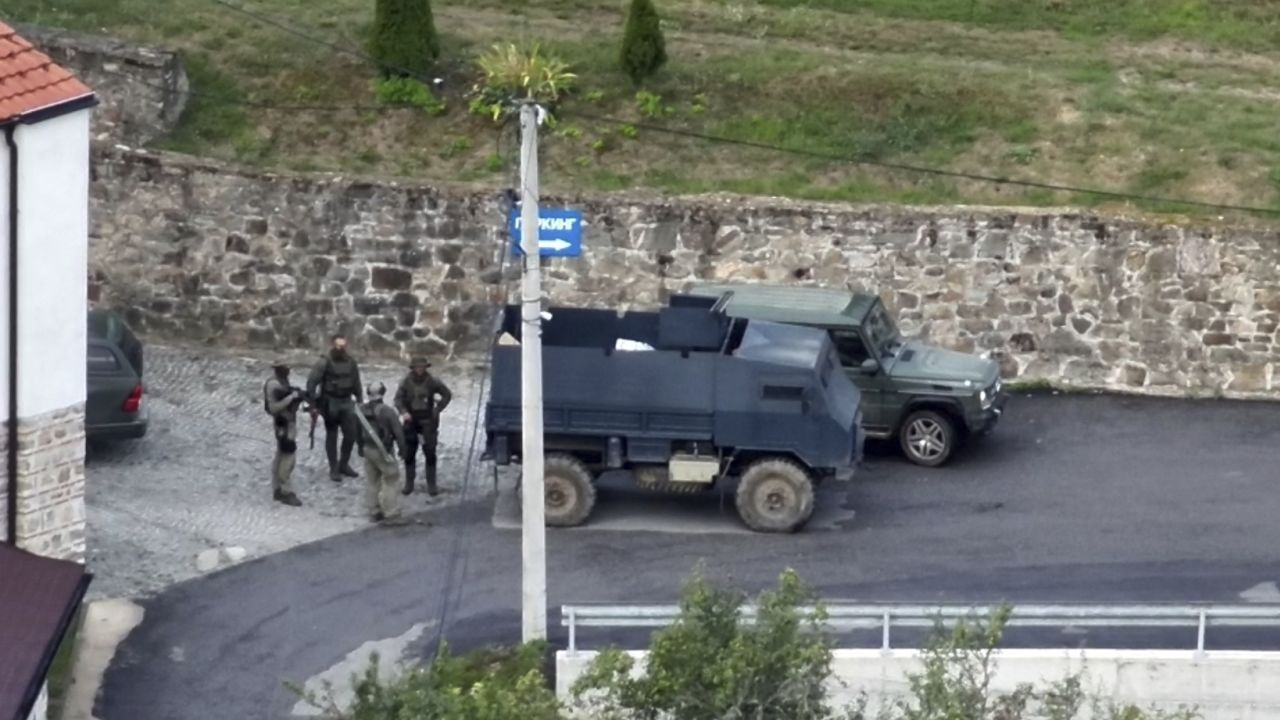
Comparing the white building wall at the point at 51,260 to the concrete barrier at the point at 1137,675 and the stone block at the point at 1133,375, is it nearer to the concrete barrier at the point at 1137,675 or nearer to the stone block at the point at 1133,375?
the concrete barrier at the point at 1137,675

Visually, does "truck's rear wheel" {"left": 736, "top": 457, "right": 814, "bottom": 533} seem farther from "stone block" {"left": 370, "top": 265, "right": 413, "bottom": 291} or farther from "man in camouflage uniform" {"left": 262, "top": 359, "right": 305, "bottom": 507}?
"stone block" {"left": 370, "top": 265, "right": 413, "bottom": 291}

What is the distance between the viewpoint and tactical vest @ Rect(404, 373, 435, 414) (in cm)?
2103

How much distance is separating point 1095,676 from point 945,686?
521 centimetres

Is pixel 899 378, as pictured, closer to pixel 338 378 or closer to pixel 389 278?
pixel 338 378

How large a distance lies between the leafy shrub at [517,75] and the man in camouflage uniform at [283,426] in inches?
181

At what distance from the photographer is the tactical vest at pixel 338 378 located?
2122 cm

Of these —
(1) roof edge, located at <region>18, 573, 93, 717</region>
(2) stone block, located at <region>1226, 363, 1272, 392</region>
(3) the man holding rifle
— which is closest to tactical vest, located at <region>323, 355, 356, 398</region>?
(3) the man holding rifle

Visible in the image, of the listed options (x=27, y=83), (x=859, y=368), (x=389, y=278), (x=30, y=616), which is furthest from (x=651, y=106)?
(x=30, y=616)

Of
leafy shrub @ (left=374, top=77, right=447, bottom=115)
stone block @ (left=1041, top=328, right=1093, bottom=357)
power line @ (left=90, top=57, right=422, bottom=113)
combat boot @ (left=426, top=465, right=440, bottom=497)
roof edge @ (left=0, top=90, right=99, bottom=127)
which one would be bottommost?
combat boot @ (left=426, top=465, right=440, bottom=497)

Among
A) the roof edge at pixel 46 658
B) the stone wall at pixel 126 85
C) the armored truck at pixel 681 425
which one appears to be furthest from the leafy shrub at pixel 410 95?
the roof edge at pixel 46 658

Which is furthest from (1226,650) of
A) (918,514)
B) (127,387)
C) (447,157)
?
(447,157)

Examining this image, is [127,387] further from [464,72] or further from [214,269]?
[464,72]

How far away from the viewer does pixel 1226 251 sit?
79.0 feet

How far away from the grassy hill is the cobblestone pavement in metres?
3.05
